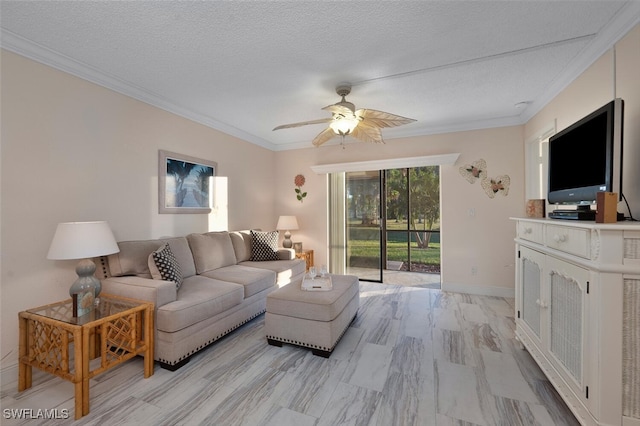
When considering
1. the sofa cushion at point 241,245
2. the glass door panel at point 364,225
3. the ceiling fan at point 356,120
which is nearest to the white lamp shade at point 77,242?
the sofa cushion at point 241,245

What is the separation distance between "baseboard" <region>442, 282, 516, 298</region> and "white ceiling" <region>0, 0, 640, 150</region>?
2504mm

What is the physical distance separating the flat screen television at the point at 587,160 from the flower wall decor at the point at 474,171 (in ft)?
5.64

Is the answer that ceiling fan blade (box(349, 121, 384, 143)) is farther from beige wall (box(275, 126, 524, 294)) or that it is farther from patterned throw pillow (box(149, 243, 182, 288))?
patterned throw pillow (box(149, 243, 182, 288))

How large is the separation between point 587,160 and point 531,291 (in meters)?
1.05

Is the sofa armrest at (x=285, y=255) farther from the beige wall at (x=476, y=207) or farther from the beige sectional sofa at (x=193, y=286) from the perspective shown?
the beige wall at (x=476, y=207)

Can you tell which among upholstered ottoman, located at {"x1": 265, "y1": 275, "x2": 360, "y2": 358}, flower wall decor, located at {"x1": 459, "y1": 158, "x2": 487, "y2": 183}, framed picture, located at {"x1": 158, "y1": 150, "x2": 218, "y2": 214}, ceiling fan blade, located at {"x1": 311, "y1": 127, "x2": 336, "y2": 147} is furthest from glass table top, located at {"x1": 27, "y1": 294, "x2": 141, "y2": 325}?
flower wall decor, located at {"x1": 459, "y1": 158, "x2": 487, "y2": 183}

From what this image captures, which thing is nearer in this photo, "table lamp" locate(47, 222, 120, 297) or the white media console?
the white media console

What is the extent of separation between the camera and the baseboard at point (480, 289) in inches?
151

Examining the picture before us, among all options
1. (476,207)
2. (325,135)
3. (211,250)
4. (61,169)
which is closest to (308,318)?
(211,250)

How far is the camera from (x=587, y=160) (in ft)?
5.96

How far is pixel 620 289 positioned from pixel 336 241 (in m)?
3.90

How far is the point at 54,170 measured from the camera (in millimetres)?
2229

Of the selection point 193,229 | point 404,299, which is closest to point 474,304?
point 404,299

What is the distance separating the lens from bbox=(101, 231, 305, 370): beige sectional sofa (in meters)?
2.11
